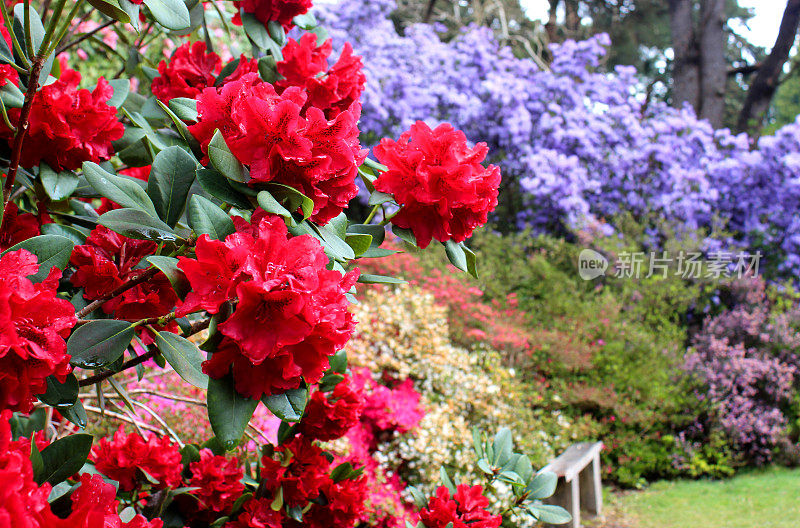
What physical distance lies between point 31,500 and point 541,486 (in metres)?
1.07

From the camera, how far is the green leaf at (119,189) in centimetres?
71

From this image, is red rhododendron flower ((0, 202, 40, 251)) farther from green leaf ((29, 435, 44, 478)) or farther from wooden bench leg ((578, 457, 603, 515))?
wooden bench leg ((578, 457, 603, 515))

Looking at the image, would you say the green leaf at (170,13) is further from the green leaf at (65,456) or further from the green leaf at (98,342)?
the green leaf at (65,456)

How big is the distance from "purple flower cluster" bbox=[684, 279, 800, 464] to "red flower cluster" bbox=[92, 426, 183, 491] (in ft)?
12.4

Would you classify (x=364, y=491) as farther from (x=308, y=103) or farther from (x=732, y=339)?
(x=732, y=339)

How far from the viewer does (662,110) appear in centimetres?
666

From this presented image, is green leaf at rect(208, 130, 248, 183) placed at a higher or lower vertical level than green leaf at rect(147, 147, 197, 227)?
higher

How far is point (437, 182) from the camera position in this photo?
0.84 m

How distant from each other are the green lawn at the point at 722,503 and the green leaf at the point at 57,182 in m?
3.31

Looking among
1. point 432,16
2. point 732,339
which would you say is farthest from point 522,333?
point 432,16

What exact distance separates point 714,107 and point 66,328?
839cm

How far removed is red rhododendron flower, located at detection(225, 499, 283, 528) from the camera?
1.12 meters

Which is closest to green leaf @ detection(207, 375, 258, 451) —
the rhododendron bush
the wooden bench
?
the rhododendron bush

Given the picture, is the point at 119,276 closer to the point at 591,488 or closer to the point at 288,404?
the point at 288,404
